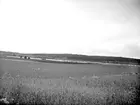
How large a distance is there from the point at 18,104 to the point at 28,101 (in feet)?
1.67

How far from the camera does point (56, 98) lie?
24.6 ft

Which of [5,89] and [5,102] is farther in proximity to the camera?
[5,89]

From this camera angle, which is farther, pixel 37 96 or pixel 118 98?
pixel 118 98

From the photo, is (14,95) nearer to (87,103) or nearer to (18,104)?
(18,104)

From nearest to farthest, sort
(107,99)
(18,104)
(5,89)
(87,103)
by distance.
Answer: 1. (18,104)
2. (87,103)
3. (107,99)
4. (5,89)

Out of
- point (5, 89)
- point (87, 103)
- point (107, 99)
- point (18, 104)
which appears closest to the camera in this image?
point (18, 104)

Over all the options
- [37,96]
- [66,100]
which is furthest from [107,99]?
[37,96]

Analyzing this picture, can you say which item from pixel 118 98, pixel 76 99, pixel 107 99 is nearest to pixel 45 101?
pixel 76 99

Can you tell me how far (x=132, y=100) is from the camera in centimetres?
795

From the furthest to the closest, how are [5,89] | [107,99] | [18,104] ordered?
[5,89] < [107,99] < [18,104]

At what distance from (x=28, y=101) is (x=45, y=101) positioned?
91 cm

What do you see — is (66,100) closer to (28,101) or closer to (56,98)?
(56,98)

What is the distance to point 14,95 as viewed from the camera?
7598 millimetres

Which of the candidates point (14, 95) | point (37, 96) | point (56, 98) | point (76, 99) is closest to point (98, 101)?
point (76, 99)
